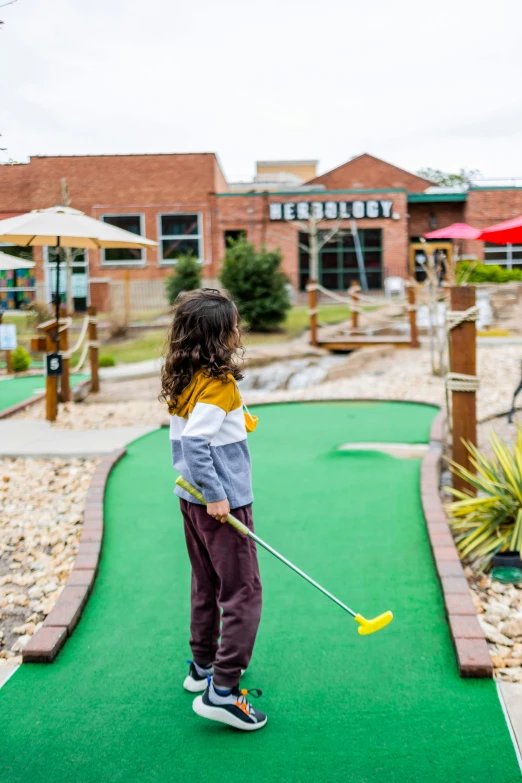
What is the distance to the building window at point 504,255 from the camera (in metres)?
25.1

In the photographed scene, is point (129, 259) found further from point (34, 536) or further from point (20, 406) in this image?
point (34, 536)

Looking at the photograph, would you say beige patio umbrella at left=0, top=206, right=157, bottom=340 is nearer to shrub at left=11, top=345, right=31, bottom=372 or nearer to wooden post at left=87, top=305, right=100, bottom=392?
wooden post at left=87, top=305, right=100, bottom=392

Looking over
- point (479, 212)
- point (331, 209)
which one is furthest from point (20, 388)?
point (479, 212)

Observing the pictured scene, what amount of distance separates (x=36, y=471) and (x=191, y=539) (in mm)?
3643

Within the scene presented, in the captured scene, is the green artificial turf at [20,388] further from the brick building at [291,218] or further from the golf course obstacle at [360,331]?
the brick building at [291,218]

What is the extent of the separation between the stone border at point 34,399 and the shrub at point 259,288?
26.4 ft

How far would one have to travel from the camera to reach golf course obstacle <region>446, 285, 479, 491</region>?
4289 mm

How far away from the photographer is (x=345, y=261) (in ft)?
86.9

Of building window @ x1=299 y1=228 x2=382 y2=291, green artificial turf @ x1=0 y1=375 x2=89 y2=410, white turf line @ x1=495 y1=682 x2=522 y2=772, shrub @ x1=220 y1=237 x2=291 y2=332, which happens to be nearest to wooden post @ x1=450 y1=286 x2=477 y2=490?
white turf line @ x1=495 y1=682 x2=522 y2=772

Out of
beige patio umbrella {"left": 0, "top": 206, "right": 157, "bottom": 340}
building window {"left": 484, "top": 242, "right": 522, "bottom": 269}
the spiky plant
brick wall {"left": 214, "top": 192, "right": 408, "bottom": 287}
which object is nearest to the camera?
the spiky plant

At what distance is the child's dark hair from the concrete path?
156 inches

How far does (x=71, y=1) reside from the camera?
2258 mm

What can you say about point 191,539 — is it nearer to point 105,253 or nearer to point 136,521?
point 136,521

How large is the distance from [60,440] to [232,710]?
4943mm
